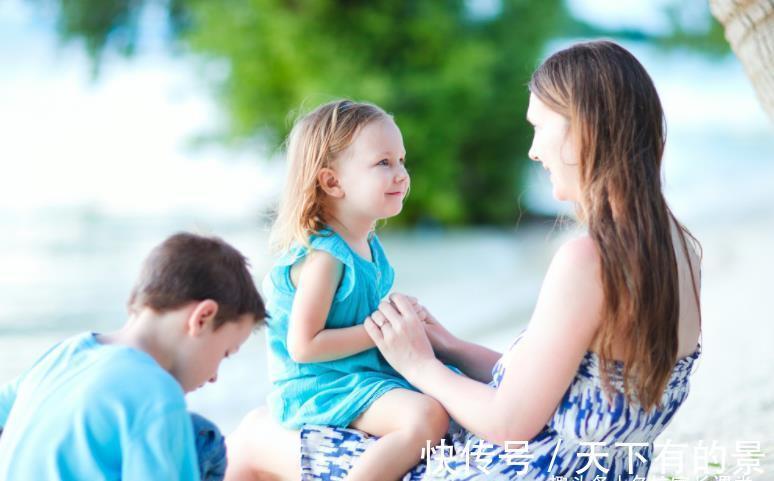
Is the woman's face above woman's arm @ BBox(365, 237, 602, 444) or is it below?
above

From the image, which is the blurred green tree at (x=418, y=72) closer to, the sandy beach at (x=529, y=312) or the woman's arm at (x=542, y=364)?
the sandy beach at (x=529, y=312)

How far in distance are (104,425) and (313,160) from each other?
908 millimetres

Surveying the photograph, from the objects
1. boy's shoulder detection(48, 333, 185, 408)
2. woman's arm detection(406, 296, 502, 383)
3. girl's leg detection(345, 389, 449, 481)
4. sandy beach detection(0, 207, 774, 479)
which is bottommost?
sandy beach detection(0, 207, 774, 479)

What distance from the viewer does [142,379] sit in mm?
1868

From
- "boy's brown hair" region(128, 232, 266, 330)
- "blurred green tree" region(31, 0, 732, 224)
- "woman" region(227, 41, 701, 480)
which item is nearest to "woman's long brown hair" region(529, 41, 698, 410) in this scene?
"woman" region(227, 41, 701, 480)

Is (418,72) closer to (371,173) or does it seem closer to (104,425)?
(371,173)

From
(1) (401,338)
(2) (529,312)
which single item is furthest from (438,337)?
(2) (529,312)

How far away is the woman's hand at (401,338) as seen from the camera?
2.21 meters

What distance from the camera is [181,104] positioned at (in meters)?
14.1

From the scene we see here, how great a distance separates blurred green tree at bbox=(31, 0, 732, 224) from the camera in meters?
11.9

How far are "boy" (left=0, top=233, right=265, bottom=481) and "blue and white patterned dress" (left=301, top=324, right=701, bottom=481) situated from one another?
0.55m

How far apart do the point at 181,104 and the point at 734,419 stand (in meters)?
11.6

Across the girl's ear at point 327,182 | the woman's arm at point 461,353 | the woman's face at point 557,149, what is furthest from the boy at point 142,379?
the woman's face at point 557,149

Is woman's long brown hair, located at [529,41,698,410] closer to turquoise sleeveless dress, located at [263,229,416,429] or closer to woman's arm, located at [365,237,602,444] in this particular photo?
woman's arm, located at [365,237,602,444]
